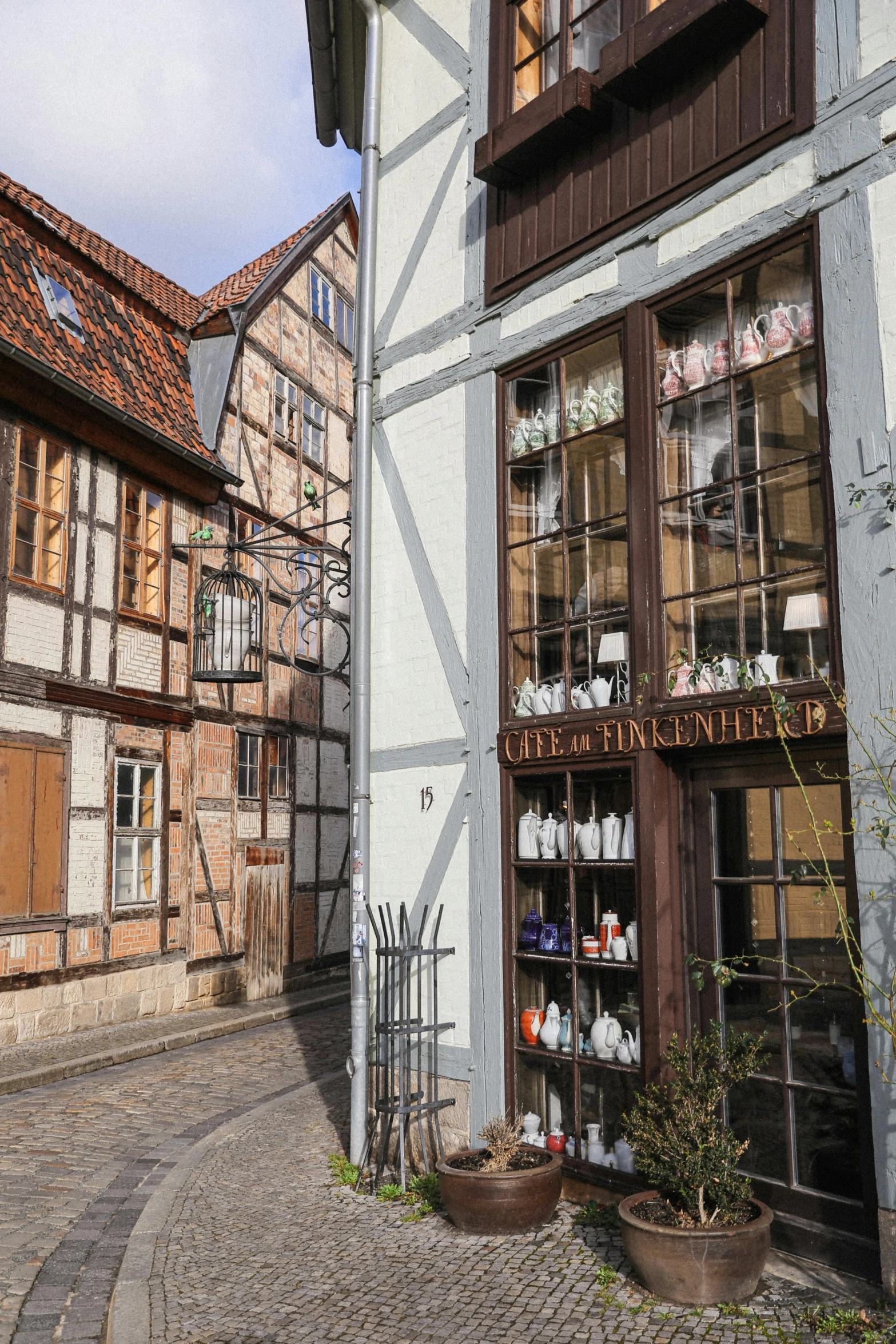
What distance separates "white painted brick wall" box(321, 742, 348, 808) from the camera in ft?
57.0

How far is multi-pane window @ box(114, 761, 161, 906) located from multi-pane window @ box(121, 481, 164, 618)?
1852 mm

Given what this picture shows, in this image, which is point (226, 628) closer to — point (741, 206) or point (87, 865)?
point (87, 865)

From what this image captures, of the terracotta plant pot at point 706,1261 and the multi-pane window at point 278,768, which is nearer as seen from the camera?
Answer: the terracotta plant pot at point 706,1261

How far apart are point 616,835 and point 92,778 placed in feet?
25.7

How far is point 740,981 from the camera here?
5.00m

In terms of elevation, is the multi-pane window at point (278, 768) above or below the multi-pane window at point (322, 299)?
below

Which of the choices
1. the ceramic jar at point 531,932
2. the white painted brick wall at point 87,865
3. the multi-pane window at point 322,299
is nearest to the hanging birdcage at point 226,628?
the white painted brick wall at point 87,865

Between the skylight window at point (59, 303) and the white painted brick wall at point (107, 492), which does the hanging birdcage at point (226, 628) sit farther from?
the skylight window at point (59, 303)

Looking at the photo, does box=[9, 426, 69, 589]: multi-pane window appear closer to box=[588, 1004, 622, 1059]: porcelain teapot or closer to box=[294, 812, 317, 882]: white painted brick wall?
box=[294, 812, 317, 882]: white painted brick wall

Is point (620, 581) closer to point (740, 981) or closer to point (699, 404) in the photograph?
point (699, 404)

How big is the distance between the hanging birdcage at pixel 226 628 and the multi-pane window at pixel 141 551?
0.57 meters

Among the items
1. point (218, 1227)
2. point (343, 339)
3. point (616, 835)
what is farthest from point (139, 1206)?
point (343, 339)

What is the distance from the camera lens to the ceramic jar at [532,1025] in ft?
19.4

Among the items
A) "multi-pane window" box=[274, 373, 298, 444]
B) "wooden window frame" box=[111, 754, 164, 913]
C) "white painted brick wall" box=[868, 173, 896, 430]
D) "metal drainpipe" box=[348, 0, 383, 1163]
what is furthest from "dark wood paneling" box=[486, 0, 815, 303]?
"multi-pane window" box=[274, 373, 298, 444]
